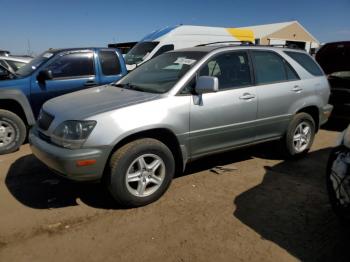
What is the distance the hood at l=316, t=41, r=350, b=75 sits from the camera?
712cm

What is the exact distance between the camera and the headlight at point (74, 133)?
3.06 metres

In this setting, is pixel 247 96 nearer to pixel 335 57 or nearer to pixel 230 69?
pixel 230 69

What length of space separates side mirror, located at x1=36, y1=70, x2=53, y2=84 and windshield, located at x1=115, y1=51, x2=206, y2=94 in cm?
185

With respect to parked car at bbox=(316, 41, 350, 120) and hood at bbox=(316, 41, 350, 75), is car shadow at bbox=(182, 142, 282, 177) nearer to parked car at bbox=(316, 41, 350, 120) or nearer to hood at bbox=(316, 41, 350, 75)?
parked car at bbox=(316, 41, 350, 120)

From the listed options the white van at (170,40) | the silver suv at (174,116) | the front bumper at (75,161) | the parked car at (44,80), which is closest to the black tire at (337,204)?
the silver suv at (174,116)

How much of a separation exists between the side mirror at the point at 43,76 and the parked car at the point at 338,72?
18.7 feet

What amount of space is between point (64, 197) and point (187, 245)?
1670 mm

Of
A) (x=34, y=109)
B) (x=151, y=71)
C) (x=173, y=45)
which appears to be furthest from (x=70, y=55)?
(x=173, y=45)

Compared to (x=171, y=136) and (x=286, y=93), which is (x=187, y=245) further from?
(x=286, y=93)

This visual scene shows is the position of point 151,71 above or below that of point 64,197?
above

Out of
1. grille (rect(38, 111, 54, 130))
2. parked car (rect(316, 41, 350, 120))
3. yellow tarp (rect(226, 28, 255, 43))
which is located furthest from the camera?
yellow tarp (rect(226, 28, 255, 43))

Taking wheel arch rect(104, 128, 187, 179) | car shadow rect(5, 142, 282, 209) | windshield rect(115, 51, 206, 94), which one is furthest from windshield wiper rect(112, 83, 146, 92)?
car shadow rect(5, 142, 282, 209)

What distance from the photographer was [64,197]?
370cm

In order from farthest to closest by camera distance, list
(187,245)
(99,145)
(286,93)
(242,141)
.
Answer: (286,93), (242,141), (99,145), (187,245)
